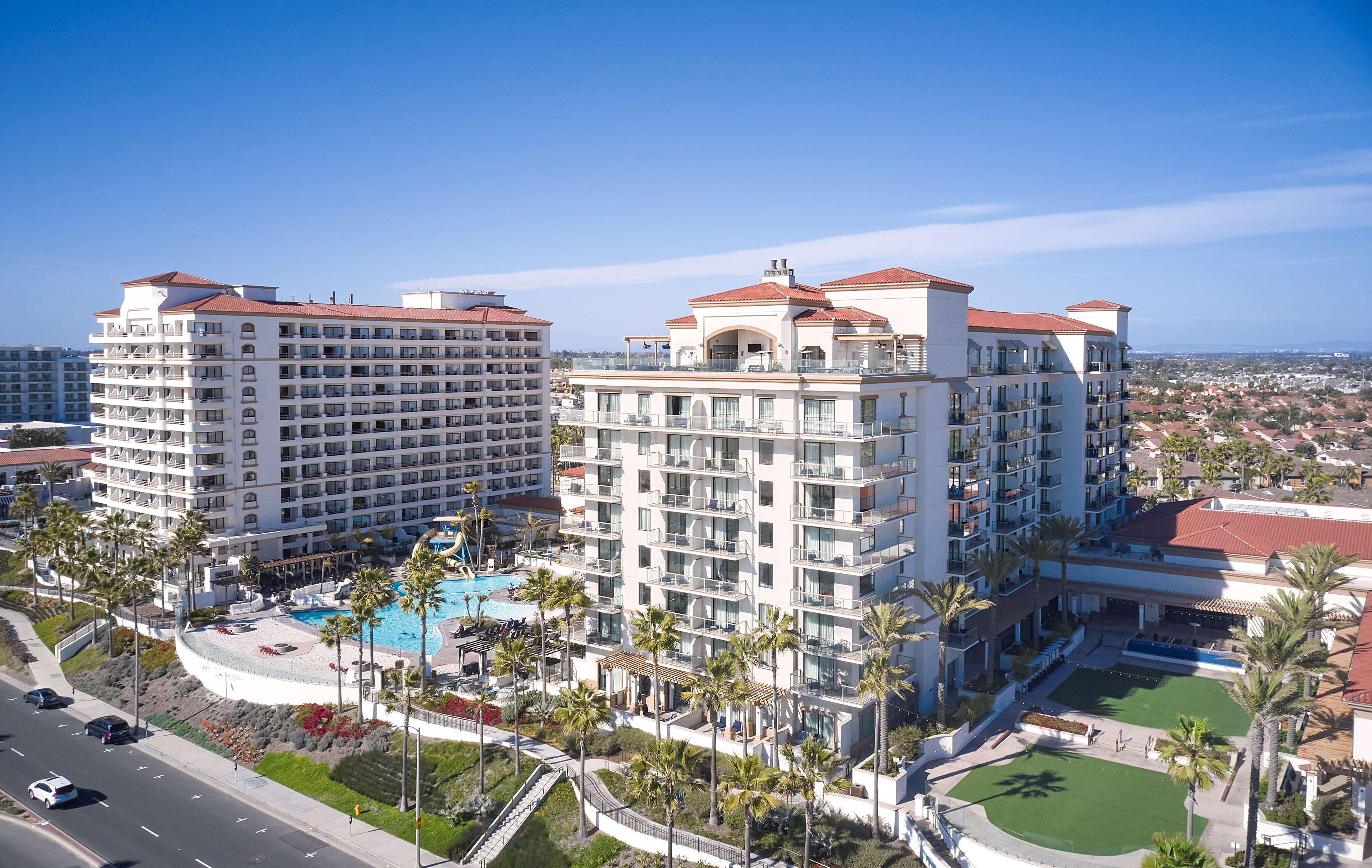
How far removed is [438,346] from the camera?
10181 centimetres

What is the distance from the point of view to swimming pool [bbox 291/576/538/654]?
7119cm

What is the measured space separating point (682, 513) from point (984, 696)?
805 inches

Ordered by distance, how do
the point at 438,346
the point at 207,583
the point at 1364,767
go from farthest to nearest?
the point at 438,346, the point at 207,583, the point at 1364,767

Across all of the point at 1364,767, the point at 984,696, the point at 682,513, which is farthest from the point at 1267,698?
the point at 682,513

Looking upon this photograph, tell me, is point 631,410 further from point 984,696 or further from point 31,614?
point 31,614

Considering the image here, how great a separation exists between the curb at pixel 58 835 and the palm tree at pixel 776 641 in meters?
30.6

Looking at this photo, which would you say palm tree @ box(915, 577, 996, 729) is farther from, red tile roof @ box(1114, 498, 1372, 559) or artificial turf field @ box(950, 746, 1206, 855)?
red tile roof @ box(1114, 498, 1372, 559)

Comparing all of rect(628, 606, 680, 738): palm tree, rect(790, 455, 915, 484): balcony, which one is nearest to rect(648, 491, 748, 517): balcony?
rect(790, 455, 915, 484): balcony

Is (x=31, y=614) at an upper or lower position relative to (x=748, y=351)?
lower

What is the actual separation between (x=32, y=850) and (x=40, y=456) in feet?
319

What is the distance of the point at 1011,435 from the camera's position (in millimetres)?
70875

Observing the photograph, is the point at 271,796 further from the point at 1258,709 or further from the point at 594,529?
the point at 1258,709

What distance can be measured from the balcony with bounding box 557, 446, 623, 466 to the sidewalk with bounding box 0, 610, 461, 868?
16.8 meters

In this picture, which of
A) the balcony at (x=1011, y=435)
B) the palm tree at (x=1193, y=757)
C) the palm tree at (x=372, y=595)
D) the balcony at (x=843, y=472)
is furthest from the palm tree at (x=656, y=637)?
the balcony at (x=1011, y=435)
